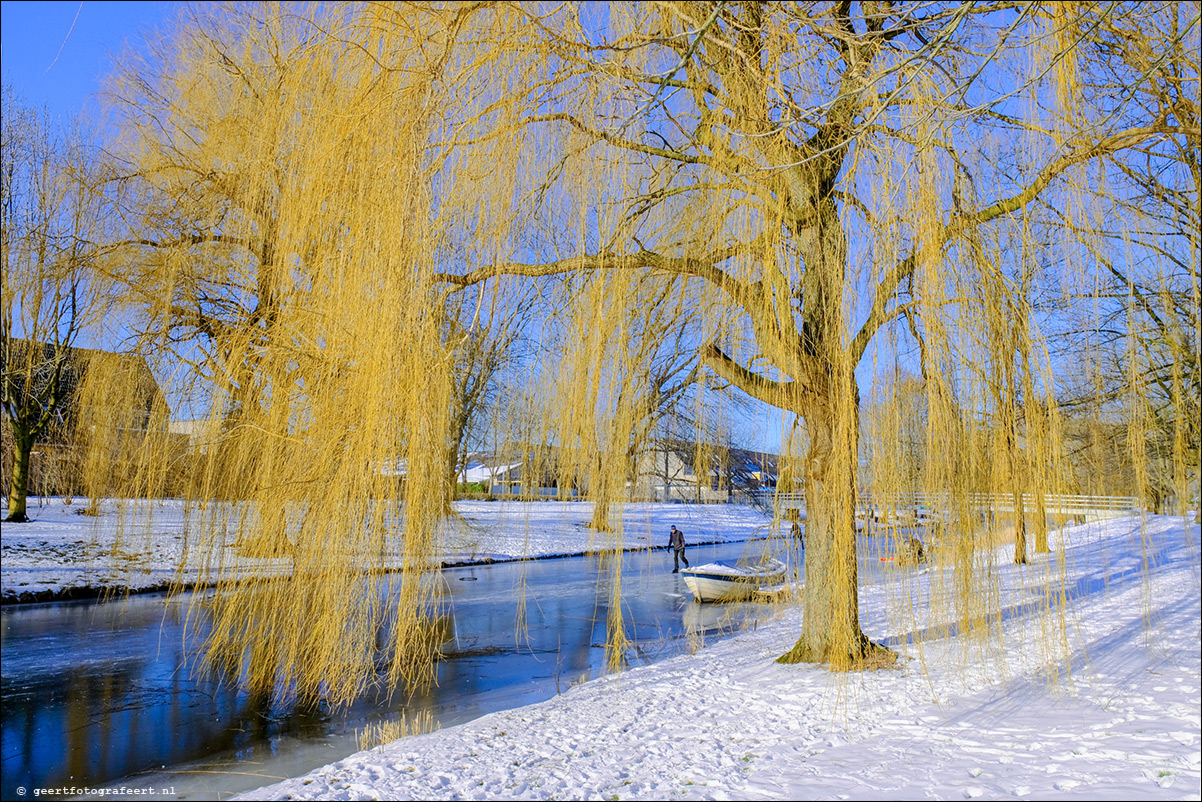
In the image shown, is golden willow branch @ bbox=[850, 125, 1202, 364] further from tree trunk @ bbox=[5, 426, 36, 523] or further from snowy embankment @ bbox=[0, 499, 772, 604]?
tree trunk @ bbox=[5, 426, 36, 523]

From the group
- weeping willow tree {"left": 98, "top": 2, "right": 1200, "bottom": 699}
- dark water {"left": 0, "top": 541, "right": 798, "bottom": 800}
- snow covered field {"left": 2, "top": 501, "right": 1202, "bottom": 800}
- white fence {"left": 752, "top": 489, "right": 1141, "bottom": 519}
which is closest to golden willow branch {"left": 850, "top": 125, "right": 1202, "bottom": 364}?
weeping willow tree {"left": 98, "top": 2, "right": 1200, "bottom": 699}

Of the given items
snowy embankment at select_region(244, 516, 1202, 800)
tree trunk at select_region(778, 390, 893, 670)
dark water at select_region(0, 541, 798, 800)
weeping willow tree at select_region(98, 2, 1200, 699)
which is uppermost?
weeping willow tree at select_region(98, 2, 1200, 699)

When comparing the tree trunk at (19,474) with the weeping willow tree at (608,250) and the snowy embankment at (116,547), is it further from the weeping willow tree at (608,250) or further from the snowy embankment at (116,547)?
the weeping willow tree at (608,250)

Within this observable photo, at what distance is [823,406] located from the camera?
4551mm

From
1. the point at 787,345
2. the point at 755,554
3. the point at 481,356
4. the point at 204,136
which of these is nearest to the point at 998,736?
the point at 787,345

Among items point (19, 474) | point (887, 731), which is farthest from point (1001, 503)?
point (19, 474)

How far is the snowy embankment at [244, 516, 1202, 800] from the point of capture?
3.13 metres

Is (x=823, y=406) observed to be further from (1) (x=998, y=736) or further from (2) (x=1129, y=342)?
(1) (x=998, y=736)

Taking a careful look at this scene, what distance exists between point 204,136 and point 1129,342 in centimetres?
698

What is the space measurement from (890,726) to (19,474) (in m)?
16.3

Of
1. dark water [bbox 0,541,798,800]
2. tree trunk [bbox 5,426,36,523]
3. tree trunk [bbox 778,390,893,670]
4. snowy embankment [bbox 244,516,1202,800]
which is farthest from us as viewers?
tree trunk [bbox 5,426,36,523]

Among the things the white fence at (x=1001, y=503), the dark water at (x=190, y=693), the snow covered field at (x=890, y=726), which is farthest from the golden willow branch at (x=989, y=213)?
the dark water at (x=190, y=693)

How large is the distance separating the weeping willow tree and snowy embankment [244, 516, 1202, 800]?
47 centimetres

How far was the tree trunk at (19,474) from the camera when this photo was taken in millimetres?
13422
